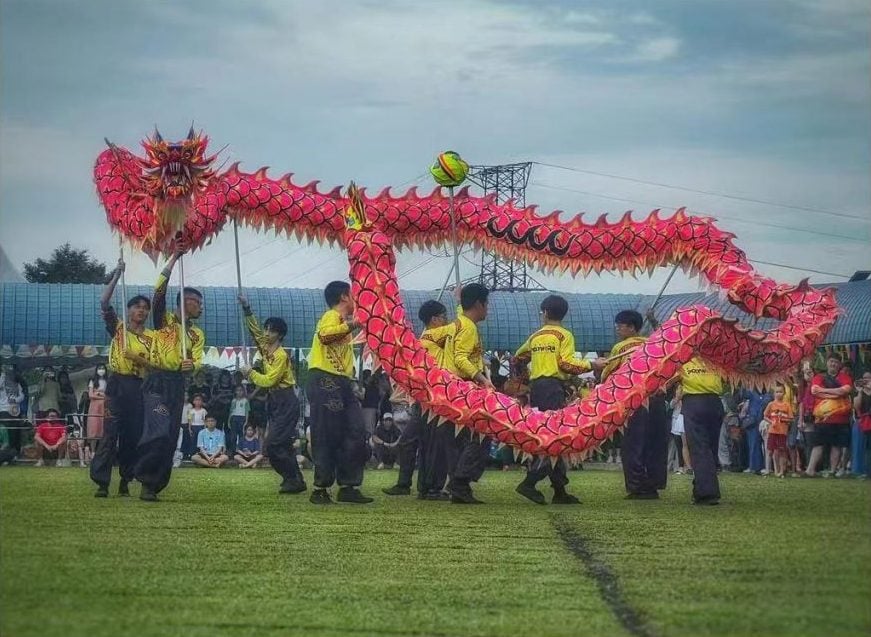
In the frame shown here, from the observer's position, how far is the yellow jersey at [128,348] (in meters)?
13.0

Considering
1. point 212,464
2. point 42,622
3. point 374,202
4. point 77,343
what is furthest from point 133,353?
point 77,343

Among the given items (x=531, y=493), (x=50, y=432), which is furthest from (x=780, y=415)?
(x=50, y=432)

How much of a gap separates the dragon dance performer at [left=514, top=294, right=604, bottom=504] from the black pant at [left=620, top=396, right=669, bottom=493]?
113cm

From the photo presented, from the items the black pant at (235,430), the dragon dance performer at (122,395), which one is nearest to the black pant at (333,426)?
the dragon dance performer at (122,395)

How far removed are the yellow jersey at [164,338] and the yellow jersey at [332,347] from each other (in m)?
1.29

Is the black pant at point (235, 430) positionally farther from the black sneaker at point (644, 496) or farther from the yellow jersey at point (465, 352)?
the yellow jersey at point (465, 352)

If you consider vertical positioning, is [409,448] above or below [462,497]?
above

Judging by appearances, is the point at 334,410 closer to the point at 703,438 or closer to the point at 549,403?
the point at 549,403

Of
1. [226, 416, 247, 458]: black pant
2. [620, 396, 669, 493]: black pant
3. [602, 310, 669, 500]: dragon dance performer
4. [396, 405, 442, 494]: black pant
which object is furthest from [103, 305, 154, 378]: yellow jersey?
[226, 416, 247, 458]: black pant

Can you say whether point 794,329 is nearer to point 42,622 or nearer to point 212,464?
point 42,622

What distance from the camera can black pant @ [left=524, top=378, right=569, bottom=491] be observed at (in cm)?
1349

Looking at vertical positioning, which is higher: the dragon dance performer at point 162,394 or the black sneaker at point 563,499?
the dragon dance performer at point 162,394

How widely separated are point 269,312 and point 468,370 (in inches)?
736

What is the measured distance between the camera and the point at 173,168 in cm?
1283
